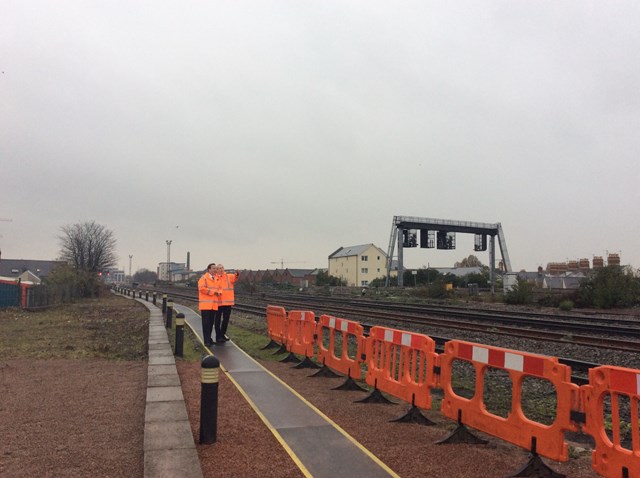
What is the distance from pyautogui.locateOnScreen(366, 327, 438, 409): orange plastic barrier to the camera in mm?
5594

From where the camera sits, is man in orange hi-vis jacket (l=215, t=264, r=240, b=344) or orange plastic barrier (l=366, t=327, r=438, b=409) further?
man in orange hi-vis jacket (l=215, t=264, r=240, b=344)

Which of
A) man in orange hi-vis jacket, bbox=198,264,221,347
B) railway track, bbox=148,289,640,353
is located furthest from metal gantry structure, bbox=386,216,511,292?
man in orange hi-vis jacket, bbox=198,264,221,347

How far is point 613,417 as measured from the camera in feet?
Result: 12.5

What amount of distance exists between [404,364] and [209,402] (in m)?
2.55

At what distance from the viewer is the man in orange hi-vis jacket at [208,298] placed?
1072cm

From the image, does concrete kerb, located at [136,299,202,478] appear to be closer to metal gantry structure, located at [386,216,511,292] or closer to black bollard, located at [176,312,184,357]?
black bollard, located at [176,312,184,357]

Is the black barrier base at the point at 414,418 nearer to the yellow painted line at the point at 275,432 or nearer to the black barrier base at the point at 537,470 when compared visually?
the yellow painted line at the point at 275,432

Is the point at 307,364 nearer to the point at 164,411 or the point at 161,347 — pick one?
the point at 161,347

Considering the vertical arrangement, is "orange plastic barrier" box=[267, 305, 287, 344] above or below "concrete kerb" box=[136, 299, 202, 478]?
above

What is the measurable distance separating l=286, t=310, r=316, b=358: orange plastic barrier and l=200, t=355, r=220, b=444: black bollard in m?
4.25

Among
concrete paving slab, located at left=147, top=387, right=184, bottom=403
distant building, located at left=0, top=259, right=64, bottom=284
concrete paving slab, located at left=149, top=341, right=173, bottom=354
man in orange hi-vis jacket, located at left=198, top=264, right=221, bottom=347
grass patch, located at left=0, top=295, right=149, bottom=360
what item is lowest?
grass patch, located at left=0, top=295, right=149, bottom=360

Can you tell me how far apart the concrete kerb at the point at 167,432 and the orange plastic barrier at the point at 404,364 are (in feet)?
8.13

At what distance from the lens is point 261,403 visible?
6.22 m

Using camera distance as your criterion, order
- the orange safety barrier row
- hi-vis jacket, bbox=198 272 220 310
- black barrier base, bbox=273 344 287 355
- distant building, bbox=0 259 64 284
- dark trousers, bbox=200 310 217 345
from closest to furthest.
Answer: the orange safety barrier row, black barrier base, bbox=273 344 287 355, hi-vis jacket, bbox=198 272 220 310, dark trousers, bbox=200 310 217 345, distant building, bbox=0 259 64 284
